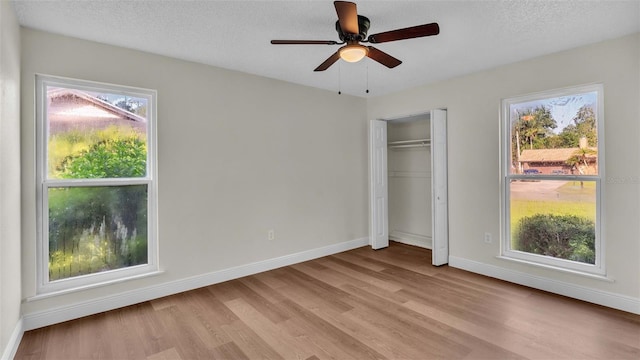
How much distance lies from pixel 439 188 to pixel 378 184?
42.6 inches

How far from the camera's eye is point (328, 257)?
4.39 metres

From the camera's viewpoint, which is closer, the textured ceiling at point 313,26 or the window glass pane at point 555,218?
the textured ceiling at point 313,26

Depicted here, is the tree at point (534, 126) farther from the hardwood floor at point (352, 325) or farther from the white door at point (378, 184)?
the white door at point (378, 184)

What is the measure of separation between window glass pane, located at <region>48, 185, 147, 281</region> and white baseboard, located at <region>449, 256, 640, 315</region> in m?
3.70

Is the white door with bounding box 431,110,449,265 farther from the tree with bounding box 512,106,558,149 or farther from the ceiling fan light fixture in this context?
the ceiling fan light fixture

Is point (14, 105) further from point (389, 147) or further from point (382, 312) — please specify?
point (389, 147)

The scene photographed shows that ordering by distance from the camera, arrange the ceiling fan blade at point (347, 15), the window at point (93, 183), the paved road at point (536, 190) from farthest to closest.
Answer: the paved road at point (536, 190) → the window at point (93, 183) → the ceiling fan blade at point (347, 15)

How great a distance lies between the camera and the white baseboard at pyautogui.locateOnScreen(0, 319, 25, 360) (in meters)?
2.00

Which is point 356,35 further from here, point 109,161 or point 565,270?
point 565,270

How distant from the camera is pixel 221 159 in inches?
137

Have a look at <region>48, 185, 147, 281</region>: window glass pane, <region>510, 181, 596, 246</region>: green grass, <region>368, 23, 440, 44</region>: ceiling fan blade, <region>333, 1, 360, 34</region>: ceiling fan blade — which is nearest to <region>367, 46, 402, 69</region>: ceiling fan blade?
<region>368, 23, 440, 44</region>: ceiling fan blade

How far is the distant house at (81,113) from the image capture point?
265 centimetres

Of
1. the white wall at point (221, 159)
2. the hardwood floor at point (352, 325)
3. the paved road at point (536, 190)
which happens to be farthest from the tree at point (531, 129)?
the white wall at point (221, 159)

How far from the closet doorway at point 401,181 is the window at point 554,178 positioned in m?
1.14
